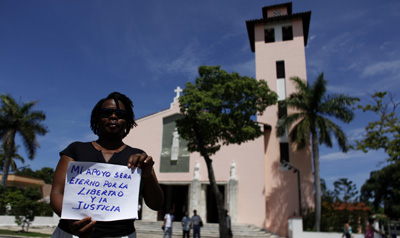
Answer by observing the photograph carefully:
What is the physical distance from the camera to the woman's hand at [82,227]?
177 centimetres

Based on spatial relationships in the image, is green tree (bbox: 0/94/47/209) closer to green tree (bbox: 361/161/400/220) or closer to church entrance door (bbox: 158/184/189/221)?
church entrance door (bbox: 158/184/189/221)

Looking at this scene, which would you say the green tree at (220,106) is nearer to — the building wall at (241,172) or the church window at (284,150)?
the building wall at (241,172)

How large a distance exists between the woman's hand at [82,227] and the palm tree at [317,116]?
20.1m

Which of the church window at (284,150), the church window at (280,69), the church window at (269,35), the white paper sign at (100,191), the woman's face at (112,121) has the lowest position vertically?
the white paper sign at (100,191)

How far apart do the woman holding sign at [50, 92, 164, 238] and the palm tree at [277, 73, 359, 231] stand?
775 inches

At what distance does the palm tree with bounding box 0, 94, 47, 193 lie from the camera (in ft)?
77.9

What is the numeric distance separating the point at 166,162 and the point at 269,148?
8.24 metres

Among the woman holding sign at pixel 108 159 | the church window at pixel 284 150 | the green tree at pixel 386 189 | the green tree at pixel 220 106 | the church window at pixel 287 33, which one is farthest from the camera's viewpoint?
the green tree at pixel 386 189

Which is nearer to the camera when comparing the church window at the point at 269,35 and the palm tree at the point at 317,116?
the palm tree at the point at 317,116

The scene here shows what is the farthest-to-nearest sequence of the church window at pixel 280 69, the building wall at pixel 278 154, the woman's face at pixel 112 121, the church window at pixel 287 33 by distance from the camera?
1. the church window at pixel 287 33
2. the church window at pixel 280 69
3. the building wall at pixel 278 154
4. the woman's face at pixel 112 121

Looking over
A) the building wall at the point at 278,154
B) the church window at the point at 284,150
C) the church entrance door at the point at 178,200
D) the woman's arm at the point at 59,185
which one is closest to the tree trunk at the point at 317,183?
the building wall at the point at 278,154

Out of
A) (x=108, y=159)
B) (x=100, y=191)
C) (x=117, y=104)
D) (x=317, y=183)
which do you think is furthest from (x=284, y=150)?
(x=100, y=191)

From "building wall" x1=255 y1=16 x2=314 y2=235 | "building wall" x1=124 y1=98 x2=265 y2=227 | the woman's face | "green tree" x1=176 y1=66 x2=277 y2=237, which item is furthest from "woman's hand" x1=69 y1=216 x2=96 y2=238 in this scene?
"building wall" x1=255 y1=16 x2=314 y2=235

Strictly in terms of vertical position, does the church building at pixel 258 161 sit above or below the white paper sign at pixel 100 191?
above
